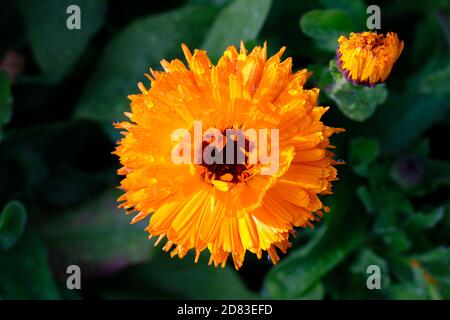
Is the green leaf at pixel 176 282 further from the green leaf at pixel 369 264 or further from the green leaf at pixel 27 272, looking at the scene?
the green leaf at pixel 369 264

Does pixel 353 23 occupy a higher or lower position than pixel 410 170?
higher

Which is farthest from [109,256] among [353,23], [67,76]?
[353,23]

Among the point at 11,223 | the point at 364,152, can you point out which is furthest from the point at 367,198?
the point at 11,223

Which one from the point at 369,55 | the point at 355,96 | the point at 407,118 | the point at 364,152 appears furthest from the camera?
the point at 407,118

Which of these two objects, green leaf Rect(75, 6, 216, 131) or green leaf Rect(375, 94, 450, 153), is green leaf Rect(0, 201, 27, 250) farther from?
green leaf Rect(375, 94, 450, 153)

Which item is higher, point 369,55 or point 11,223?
point 369,55

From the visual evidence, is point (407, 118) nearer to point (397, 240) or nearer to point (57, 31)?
point (397, 240)
